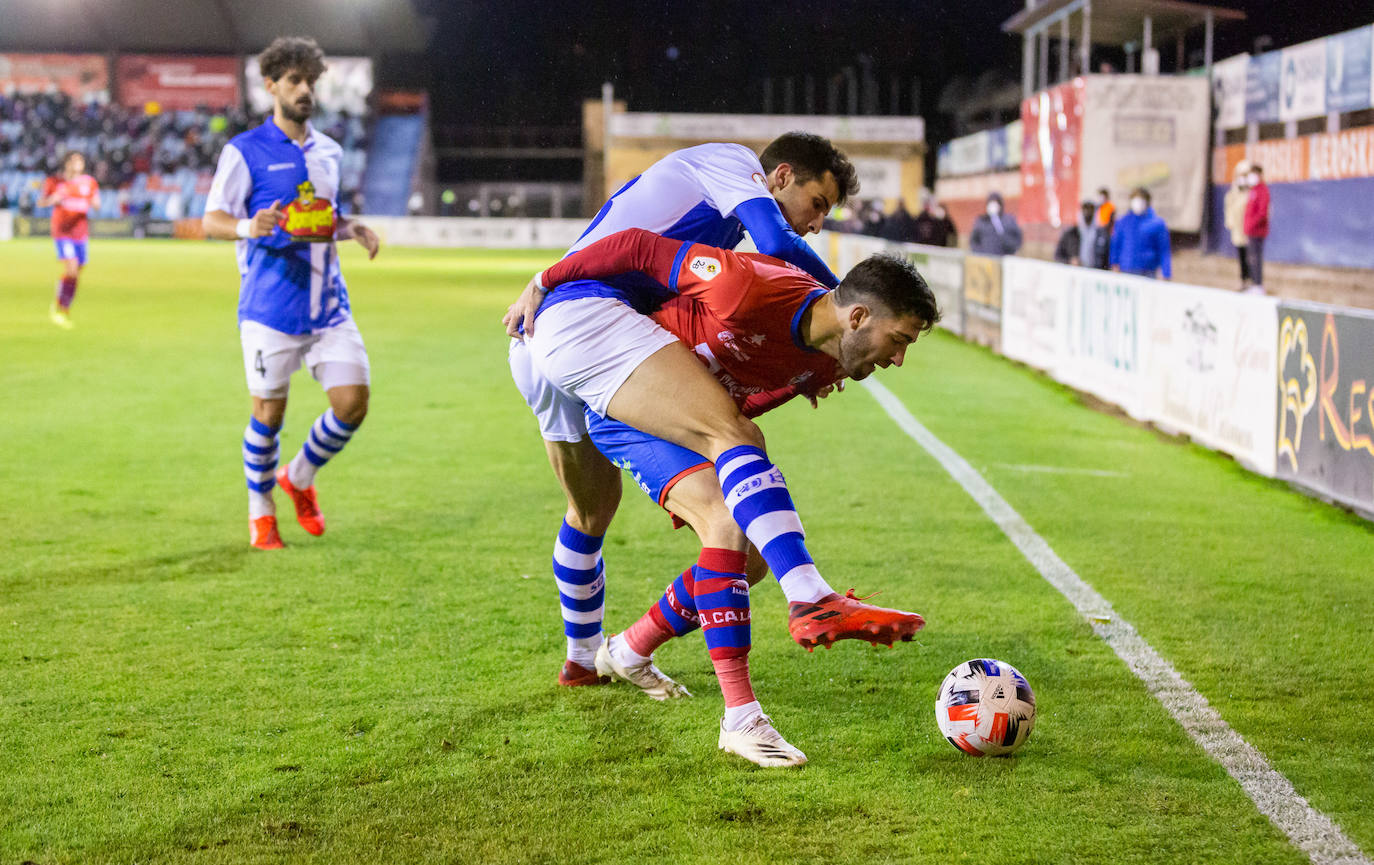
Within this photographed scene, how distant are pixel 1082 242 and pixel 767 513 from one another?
16.7 metres

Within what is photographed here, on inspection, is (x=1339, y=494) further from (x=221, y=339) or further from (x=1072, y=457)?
(x=221, y=339)

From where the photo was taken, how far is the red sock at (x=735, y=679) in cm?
368

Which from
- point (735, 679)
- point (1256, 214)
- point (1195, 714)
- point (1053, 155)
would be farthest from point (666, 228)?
point (1053, 155)

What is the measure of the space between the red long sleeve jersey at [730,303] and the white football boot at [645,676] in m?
0.94

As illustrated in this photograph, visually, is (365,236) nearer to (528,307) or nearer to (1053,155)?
(528,307)

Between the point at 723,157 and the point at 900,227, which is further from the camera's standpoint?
the point at 900,227

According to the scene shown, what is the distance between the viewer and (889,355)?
3453 mm

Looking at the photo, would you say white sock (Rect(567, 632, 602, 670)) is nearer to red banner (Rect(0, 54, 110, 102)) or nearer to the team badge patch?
the team badge patch

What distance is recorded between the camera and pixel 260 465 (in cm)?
638

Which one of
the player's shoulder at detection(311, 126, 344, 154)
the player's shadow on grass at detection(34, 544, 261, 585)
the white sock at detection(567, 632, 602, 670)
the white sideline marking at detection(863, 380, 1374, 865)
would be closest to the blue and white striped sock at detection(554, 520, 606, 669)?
the white sock at detection(567, 632, 602, 670)

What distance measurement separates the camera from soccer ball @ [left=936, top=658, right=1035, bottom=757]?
3.71m

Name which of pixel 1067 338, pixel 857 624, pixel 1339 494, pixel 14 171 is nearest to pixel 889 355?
pixel 857 624

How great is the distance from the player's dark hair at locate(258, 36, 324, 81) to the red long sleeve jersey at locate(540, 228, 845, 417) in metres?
2.83

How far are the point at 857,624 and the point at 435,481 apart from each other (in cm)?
545
